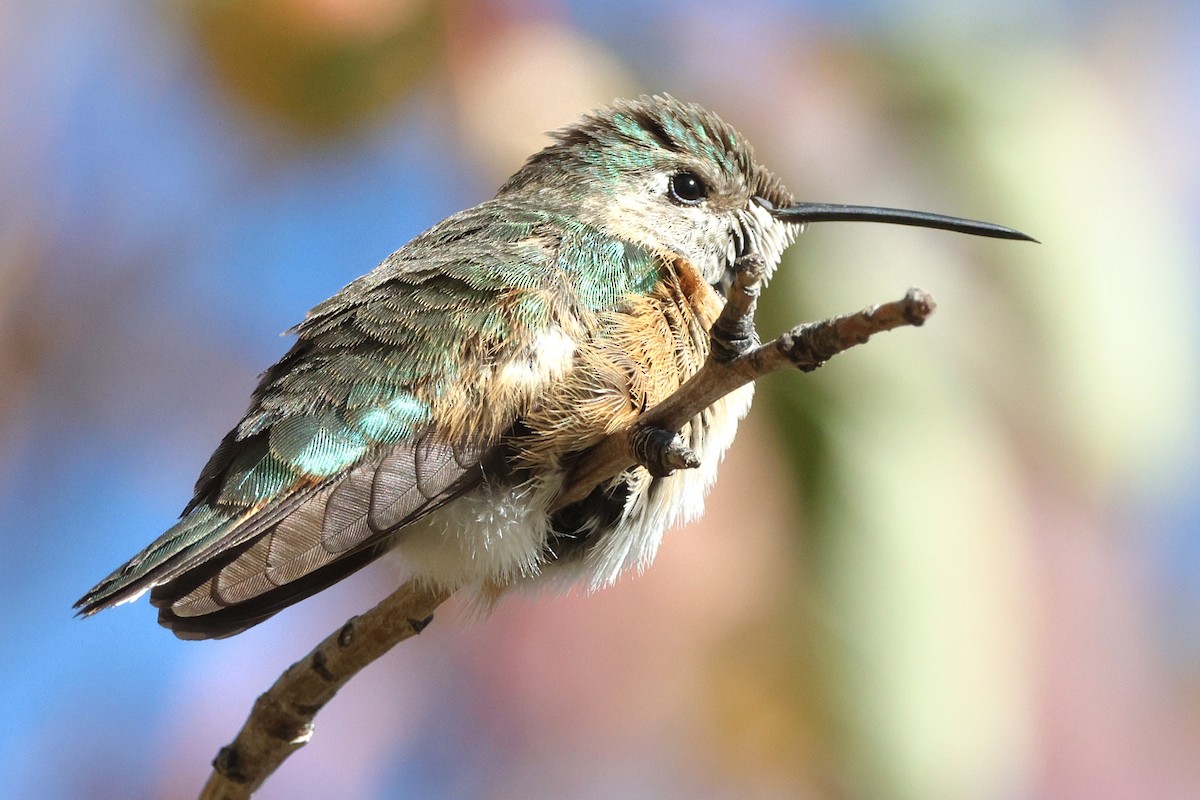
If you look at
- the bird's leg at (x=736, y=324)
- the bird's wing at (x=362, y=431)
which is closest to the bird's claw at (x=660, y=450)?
the bird's leg at (x=736, y=324)

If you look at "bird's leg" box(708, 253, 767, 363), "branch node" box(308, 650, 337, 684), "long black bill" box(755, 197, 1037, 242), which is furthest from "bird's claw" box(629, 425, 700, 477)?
A: "long black bill" box(755, 197, 1037, 242)

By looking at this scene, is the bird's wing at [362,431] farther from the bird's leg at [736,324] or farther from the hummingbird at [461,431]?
the bird's leg at [736,324]

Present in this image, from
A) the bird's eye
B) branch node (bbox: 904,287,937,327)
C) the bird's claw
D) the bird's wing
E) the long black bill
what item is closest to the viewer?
branch node (bbox: 904,287,937,327)

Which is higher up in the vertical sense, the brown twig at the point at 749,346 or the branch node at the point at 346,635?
the brown twig at the point at 749,346

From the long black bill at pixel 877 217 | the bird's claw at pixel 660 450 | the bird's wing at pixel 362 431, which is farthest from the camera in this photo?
the long black bill at pixel 877 217

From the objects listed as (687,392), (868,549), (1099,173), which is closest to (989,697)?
(868,549)

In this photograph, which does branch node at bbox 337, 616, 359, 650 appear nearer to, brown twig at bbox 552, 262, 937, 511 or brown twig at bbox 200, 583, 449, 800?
brown twig at bbox 200, 583, 449, 800

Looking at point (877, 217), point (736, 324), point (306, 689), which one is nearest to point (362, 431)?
point (306, 689)
